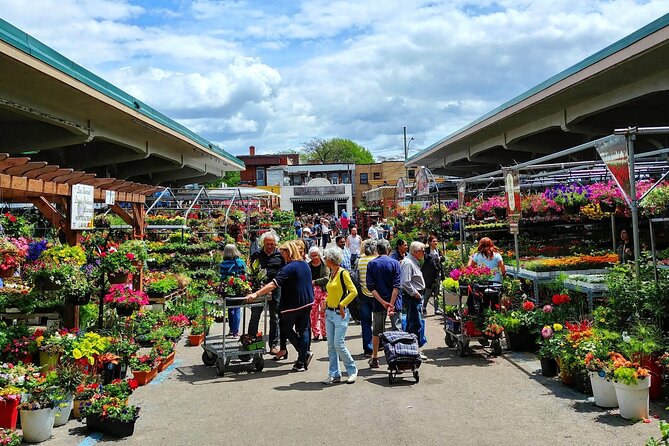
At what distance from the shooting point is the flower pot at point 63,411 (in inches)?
245

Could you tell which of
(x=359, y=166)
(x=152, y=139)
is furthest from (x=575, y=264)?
(x=359, y=166)

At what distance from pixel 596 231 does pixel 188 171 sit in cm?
3009

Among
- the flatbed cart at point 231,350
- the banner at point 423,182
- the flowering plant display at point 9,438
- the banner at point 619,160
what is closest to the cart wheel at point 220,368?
the flatbed cart at point 231,350

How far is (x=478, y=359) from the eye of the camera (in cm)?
930

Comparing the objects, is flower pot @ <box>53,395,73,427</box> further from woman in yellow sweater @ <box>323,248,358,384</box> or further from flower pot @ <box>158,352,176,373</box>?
woman in yellow sweater @ <box>323,248,358,384</box>

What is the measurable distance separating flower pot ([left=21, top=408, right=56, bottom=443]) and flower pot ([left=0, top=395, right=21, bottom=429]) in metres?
0.09

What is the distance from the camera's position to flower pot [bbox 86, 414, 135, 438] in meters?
6.01

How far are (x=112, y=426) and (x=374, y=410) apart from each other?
9.23 feet

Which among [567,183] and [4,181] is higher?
[567,183]

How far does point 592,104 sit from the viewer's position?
1984 cm

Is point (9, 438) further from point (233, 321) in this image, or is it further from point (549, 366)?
point (549, 366)

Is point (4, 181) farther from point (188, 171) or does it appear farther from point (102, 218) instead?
point (188, 171)

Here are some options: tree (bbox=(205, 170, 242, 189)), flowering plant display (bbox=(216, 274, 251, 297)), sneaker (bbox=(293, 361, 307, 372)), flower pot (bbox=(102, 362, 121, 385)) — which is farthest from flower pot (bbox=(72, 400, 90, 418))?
tree (bbox=(205, 170, 242, 189))

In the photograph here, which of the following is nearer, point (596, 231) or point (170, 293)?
point (170, 293)
